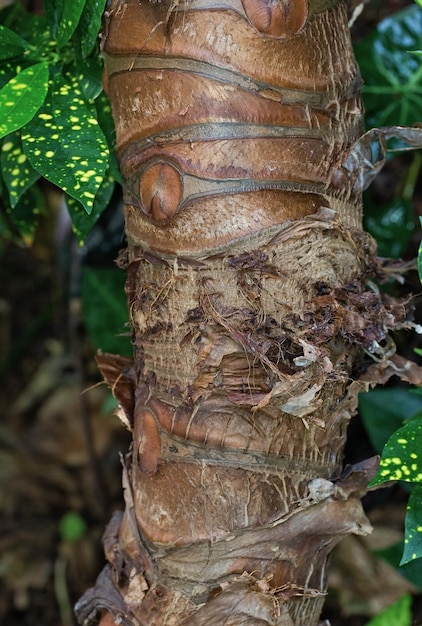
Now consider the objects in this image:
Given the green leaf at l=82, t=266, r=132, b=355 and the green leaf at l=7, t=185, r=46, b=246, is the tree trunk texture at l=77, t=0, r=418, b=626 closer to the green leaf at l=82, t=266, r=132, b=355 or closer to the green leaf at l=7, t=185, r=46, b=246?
the green leaf at l=7, t=185, r=46, b=246

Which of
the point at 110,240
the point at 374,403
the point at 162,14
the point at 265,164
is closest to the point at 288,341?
the point at 265,164

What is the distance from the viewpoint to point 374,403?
1069 millimetres

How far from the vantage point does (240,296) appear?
0.59m

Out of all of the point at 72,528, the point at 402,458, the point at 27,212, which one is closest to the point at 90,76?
the point at 27,212

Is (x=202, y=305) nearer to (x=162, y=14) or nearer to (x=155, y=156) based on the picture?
(x=155, y=156)

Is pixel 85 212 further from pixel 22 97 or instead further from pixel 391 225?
pixel 391 225

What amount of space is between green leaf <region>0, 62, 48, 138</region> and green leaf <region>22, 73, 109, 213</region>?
0.02 m

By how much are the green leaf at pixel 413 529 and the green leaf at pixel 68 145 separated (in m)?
0.39

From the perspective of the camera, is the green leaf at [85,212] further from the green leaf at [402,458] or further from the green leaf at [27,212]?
the green leaf at [402,458]

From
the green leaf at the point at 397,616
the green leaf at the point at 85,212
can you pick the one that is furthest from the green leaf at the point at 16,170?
the green leaf at the point at 397,616

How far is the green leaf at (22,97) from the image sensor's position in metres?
0.59

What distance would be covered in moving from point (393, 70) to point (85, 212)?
64 centimetres

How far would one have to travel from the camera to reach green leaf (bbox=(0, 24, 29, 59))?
2.30ft

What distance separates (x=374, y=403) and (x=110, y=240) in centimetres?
58
